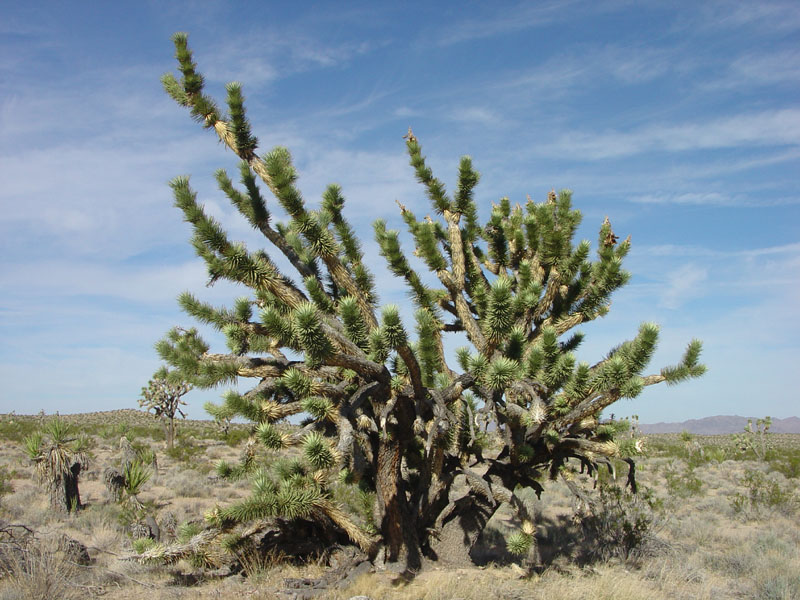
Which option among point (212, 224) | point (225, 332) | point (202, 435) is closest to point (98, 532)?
point (225, 332)

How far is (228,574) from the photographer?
716cm

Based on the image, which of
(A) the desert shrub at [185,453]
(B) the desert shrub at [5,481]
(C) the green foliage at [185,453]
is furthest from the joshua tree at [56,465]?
(A) the desert shrub at [185,453]

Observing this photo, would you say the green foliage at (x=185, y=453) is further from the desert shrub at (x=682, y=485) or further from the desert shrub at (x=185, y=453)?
the desert shrub at (x=682, y=485)

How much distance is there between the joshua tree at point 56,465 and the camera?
Result: 1149 cm

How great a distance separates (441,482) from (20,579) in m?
4.59

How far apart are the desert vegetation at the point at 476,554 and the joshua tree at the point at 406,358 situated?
0.63m

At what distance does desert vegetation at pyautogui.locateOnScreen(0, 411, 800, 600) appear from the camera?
6344 mm

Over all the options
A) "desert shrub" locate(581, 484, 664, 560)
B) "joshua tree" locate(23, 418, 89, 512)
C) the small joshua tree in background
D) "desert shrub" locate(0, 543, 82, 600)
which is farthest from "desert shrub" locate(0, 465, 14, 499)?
the small joshua tree in background

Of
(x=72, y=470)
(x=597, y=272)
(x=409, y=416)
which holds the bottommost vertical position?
(x=72, y=470)

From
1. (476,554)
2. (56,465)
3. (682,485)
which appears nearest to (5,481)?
(56,465)

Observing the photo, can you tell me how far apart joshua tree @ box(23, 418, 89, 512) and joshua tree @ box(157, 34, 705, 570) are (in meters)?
6.53

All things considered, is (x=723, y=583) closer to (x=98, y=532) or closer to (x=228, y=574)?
(x=228, y=574)

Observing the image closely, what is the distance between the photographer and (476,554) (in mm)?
9070

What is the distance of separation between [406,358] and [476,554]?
478cm
